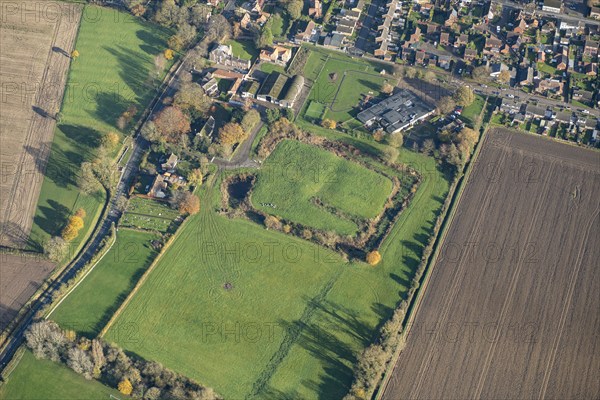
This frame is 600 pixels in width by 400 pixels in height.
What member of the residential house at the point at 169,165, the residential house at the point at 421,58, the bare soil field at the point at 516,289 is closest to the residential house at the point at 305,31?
the residential house at the point at 421,58

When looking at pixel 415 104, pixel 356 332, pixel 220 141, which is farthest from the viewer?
pixel 415 104

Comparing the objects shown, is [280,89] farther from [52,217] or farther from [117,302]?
[117,302]

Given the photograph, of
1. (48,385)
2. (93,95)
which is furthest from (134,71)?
(48,385)

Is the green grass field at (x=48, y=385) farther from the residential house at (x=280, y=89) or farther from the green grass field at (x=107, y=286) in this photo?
the residential house at (x=280, y=89)

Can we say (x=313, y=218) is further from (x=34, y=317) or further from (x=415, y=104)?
(x=34, y=317)

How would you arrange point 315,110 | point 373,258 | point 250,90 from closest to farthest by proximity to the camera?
1. point 373,258
2. point 315,110
3. point 250,90

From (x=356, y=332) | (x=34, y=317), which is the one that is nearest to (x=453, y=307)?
(x=356, y=332)
